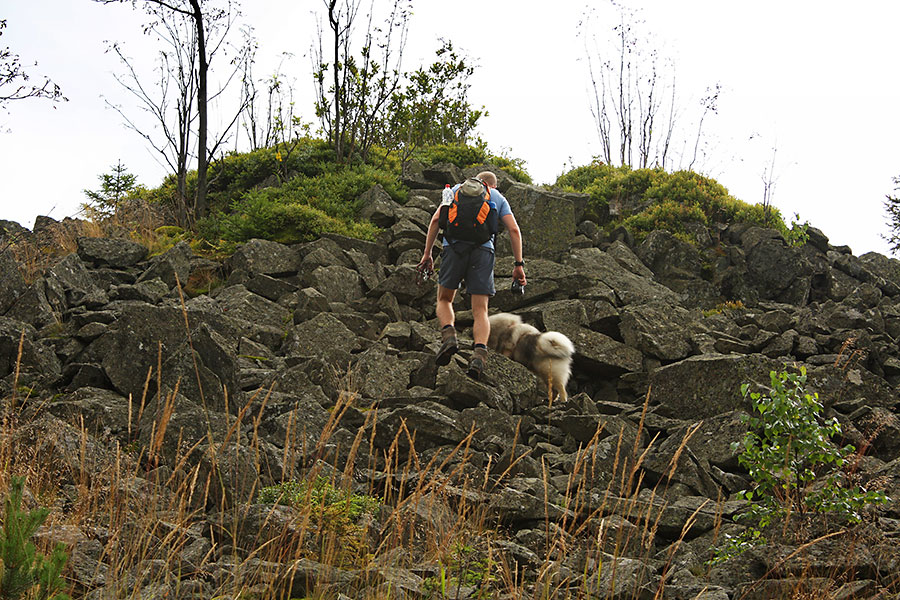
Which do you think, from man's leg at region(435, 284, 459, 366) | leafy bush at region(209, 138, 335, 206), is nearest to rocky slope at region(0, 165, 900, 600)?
man's leg at region(435, 284, 459, 366)

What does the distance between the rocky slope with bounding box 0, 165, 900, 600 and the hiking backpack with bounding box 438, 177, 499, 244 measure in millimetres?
1501

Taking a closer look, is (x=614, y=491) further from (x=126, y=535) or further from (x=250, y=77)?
(x=250, y=77)

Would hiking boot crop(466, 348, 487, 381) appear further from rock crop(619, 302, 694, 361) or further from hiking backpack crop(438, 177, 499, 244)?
rock crop(619, 302, 694, 361)

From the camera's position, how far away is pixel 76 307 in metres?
Answer: 10.1

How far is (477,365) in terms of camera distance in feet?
29.1

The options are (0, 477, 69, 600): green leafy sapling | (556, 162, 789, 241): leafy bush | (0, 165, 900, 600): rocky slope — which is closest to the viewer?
(0, 477, 69, 600): green leafy sapling

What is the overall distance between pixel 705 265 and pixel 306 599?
13.4 m

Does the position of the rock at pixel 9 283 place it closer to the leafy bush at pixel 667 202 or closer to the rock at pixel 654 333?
the rock at pixel 654 333

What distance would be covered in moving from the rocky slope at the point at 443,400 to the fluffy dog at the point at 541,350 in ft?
0.93

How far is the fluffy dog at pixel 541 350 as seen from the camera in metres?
9.66

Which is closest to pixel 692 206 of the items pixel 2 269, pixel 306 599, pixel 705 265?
pixel 705 265

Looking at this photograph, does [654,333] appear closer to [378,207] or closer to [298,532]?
[378,207]

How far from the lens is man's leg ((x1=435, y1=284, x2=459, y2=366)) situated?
8.94 metres

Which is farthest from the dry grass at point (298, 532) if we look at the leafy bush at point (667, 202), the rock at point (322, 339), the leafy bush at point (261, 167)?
the leafy bush at point (261, 167)
